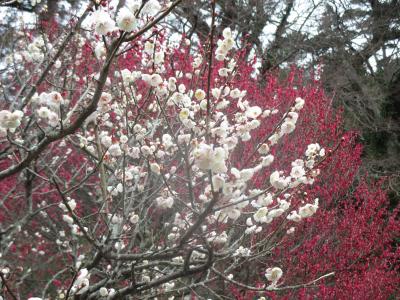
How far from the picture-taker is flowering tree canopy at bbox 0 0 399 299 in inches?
102

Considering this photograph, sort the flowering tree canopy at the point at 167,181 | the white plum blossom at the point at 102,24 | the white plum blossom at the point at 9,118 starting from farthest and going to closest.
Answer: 1. the flowering tree canopy at the point at 167,181
2. the white plum blossom at the point at 9,118
3. the white plum blossom at the point at 102,24

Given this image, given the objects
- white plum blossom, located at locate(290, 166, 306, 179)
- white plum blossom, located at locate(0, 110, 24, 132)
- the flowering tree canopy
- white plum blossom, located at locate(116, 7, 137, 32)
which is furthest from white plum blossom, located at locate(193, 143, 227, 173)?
white plum blossom, located at locate(0, 110, 24, 132)

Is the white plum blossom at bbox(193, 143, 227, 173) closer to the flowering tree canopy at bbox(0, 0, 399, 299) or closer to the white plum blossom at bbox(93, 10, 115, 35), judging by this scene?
the flowering tree canopy at bbox(0, 0, 399, 299)

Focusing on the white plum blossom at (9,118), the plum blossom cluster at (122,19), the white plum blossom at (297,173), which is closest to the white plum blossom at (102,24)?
the plum blossom cluster at (122,19)

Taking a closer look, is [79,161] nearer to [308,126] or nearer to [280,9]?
[308,126]

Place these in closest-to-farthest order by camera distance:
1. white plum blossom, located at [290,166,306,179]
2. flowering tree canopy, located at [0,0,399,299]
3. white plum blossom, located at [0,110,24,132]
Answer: white plum blossom, located at [0,110,24,132] → white plum blossom, located at [290,166,306,179] → flowering tree canopy, located at [0,0,399,299]

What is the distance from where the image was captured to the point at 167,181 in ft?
8.78

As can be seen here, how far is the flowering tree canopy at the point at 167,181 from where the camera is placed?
2.58 metres

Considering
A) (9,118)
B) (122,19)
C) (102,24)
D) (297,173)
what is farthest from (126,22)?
(297,173)

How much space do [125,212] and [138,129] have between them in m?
0.87

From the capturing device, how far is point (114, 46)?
1.55m

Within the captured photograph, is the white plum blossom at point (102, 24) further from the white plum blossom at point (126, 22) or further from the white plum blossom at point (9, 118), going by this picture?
the white plum blossom at point (9, 118)

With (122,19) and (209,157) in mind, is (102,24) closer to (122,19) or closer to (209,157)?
(122,19)

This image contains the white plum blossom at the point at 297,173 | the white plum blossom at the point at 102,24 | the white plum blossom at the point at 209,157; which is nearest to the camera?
the white plum blossom at the point at 209,157
